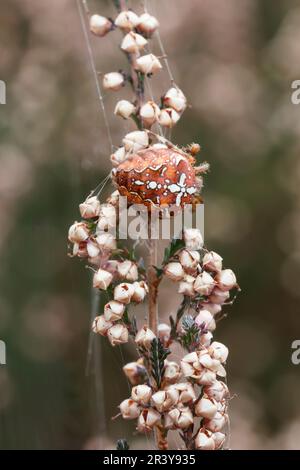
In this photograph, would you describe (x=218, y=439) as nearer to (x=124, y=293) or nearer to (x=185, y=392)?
(x=185, y=392)

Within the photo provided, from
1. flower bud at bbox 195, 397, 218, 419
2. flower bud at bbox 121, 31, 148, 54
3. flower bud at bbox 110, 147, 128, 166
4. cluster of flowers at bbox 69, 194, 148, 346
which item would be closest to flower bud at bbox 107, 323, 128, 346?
cluster of flowers at bbox 69, 194, 148, 346

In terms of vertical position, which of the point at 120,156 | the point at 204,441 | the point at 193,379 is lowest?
the point at 204,441

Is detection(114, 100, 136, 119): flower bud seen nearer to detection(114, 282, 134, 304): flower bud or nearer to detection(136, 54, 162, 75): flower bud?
detection(136, 54, 162, 75): flower bud

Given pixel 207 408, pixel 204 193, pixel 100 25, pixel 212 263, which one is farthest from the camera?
→ pixel 204 193

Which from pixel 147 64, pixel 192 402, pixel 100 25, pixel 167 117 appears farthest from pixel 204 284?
pixel 100 25

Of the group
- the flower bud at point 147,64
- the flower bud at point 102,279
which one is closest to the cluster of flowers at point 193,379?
the flower bud at point 102,279

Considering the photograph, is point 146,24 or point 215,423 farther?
point 146,24

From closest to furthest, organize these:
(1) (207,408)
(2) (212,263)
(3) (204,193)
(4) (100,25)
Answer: (1) (207,408), (2) (212,263), (4) (100,25), (3) (204,193)

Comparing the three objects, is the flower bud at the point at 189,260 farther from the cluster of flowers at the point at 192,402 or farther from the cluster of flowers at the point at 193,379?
the cluster of flowers at the point at 192,402
